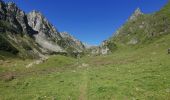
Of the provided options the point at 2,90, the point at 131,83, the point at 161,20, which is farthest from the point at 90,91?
the point at 161,20

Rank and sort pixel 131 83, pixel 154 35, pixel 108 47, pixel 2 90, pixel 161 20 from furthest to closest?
pixel 108 47 < pixel 161 20 < pixel 154 35 < pixel 2 90 < pixel 131 83

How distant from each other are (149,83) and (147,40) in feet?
344

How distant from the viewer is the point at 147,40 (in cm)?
13512

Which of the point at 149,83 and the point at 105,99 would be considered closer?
the point at 105,99

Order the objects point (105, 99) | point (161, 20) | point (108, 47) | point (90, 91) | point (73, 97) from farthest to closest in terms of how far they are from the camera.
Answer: point (108, 47) → point (161, 20) → point (90, 91) → point (73, 97) → point (105, 99)

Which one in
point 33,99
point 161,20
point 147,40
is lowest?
point 33,99

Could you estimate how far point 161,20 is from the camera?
487ft

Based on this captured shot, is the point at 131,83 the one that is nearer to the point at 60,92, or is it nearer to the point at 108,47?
the point at 60,92

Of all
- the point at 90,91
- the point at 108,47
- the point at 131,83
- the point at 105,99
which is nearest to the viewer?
the point at 105,99

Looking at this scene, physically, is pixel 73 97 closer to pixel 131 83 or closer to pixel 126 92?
pixel 126 92

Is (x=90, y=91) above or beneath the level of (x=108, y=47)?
Answer: beneath

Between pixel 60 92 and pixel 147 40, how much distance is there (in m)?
109

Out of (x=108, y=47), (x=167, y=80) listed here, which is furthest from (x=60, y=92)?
(x=108, y=47)

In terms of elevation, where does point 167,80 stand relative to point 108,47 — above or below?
below
